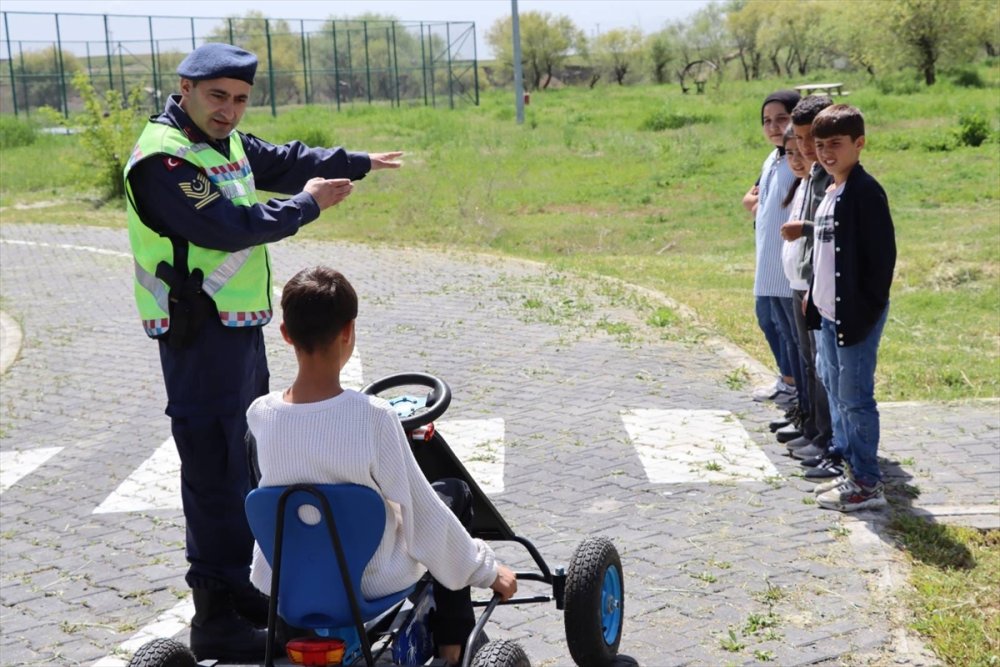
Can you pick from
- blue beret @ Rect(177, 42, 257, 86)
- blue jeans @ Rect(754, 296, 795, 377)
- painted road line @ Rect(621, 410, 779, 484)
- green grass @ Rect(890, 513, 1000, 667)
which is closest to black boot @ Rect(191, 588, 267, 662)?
blue beret @ Rect(177, 42, 257, 86)

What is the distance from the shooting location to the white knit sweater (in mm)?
3404

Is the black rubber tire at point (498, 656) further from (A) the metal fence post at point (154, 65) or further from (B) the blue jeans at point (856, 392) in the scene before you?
(A) the metal fence post at point (154, 65)

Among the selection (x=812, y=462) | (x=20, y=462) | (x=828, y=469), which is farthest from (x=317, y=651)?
(x=20, y=462)

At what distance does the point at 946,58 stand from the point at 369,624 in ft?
164

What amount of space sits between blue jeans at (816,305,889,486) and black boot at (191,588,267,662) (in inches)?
121

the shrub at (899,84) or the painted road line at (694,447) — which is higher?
the shrub at (899,84)

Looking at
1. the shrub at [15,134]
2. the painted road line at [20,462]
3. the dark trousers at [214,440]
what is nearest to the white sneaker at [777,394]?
the dark trousers at [214,440]

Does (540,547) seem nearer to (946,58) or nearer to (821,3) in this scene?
(946,58)

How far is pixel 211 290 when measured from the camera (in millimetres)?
4543

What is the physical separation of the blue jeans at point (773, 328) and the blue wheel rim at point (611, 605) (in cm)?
343

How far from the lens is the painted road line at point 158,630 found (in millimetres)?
4891

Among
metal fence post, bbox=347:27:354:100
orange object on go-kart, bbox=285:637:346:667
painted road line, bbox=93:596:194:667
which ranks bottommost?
painted road line, bbox=93:596:194:667

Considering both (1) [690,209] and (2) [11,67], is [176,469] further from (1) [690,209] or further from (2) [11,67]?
(2) [11,67]

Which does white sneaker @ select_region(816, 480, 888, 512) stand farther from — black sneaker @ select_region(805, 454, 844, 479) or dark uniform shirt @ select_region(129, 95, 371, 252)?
dark uniform shirt @ select_region(129, 95, 371, 252)
